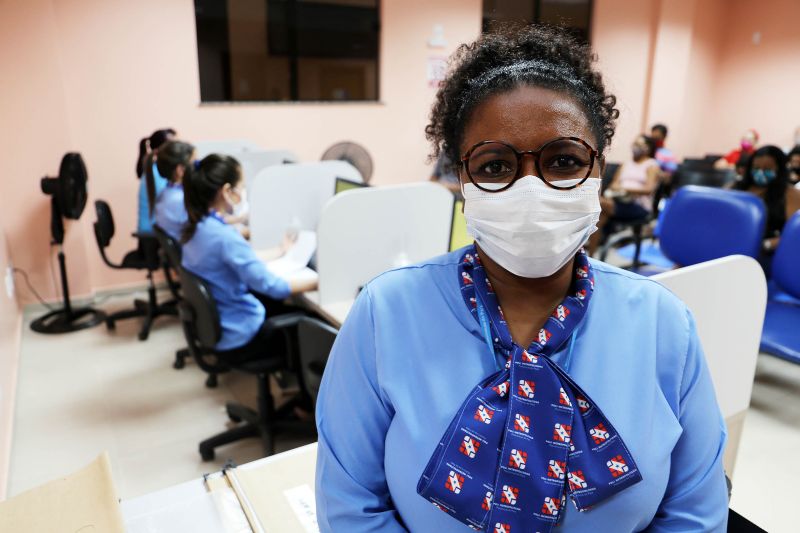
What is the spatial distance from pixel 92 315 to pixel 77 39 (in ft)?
6.07

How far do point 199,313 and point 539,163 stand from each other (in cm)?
167

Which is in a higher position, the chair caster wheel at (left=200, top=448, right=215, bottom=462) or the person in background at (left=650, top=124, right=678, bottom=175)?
the person in background at (left=650, top=124, right=678, bottom=175)

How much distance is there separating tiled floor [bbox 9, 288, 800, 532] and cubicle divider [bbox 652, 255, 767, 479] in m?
0.69

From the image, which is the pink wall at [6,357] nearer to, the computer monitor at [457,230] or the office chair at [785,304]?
the computer monitor at [457,230]

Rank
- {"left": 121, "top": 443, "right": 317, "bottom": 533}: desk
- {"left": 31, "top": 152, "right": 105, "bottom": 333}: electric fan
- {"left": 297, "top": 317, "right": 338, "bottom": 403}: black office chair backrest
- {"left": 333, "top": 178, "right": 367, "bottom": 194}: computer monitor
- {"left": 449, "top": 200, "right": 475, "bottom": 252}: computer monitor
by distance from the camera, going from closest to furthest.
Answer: {"left": 121, "top": 443, "right": 317, "bottom": 533}: desk, {"left": 297, "top": 317, "right": 338, "bottom": 403}: black office chair backrest, {"left": 449, "top": 200, "right": 475, "bottom": 252}: computer monitor, {"left": 333, "top": 178, "right": 367, "bottom": 194}: computer monitor, {"left": 31, "top": 152, "right": 105, "bottom": 333}: electric fan

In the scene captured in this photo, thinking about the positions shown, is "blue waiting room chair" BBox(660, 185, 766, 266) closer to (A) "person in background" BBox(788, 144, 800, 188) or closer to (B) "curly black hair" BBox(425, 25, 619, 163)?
(A) "person in background" BBox(788, 144, 800, 188)

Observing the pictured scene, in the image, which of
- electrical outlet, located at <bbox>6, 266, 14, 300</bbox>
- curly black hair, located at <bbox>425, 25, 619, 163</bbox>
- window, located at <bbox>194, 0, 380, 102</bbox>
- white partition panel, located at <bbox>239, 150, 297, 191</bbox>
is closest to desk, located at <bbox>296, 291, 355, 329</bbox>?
curly black hair, located at <bbox>425, 25, 619, 163</bbox>

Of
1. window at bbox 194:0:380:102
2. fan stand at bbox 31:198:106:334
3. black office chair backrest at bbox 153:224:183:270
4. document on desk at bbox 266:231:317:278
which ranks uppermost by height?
window at bbox 194:0:380:102

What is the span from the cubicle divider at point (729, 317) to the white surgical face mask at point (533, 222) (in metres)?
0.60

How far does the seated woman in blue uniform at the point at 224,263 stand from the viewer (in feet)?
7.14

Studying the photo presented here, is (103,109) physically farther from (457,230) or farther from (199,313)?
(457,230)

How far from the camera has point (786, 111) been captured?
23.6 feet

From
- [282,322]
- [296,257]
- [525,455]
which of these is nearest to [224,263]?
[282,322]

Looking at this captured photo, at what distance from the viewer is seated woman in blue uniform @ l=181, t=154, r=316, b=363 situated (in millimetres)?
2178
